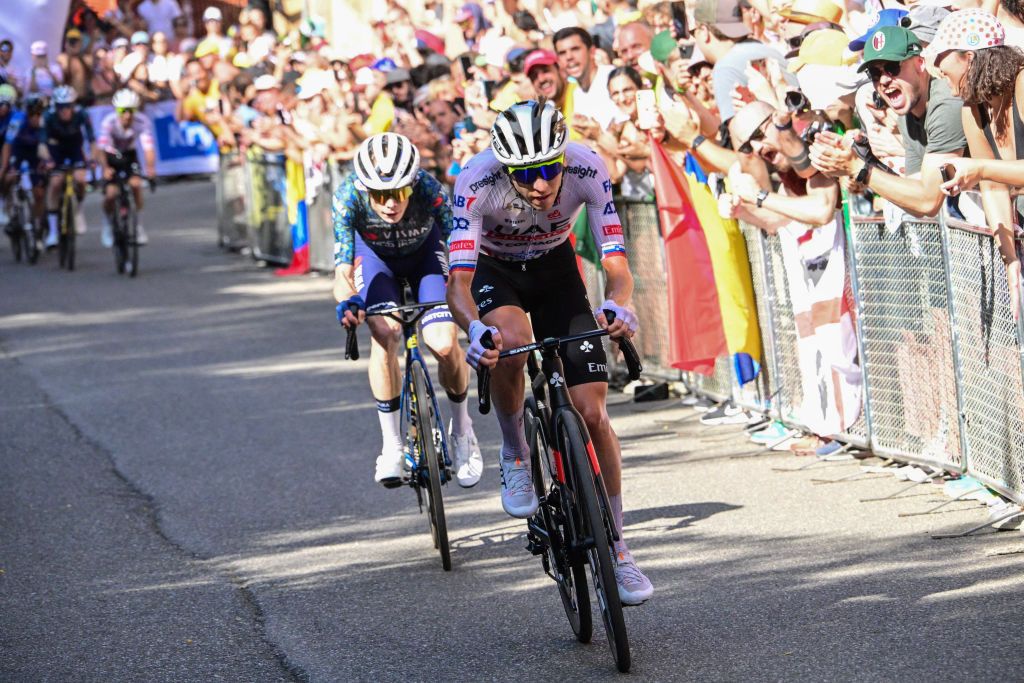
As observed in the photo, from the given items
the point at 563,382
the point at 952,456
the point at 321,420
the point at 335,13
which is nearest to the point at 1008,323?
the point at 952,456

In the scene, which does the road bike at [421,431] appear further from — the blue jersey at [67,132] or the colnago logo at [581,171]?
the blue jersey at [67,132]

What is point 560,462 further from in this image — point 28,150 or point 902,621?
point 28,150

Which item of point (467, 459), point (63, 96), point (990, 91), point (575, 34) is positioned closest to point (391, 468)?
point (467, 459)

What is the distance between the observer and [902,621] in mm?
6043

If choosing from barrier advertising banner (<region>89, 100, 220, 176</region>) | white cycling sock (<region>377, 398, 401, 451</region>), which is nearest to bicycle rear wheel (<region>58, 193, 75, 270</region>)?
barrier advertising banner (<region>89, 100, 220, 176</region>)

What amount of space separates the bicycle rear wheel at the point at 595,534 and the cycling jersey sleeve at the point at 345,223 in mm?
2768

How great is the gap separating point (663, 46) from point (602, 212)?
5.64 meters

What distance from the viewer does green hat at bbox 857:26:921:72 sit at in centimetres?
734

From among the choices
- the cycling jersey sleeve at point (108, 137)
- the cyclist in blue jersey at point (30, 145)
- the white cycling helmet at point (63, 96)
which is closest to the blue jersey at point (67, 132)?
the white cycling helmet at point (63, 96)

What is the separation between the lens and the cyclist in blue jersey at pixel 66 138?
→ 21781mm

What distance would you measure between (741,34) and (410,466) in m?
4.51

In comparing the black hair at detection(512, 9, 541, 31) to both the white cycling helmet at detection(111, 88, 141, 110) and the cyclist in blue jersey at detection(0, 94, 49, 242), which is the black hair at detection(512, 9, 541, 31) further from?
the cyclist in blue jersey at detection(0, 94, 49, 242)

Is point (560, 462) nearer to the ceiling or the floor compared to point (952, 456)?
nearer to the ceiling

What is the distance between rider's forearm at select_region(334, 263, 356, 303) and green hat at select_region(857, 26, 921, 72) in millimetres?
2782
